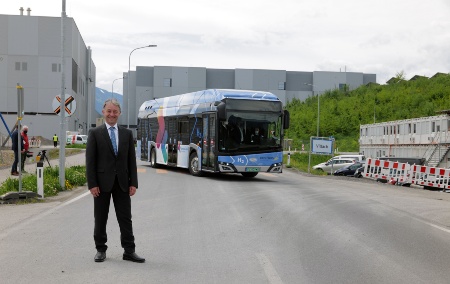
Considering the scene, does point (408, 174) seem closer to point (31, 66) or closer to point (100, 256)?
point (100, 256)

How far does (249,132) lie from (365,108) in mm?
70112

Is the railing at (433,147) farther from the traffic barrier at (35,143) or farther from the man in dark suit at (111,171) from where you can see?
the man in dark suit at (111,171)

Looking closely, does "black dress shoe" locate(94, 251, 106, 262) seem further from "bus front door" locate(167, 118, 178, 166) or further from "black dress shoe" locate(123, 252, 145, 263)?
"bus front door" locate(167, 118, 178, 166)

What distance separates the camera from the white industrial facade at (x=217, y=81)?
332ft

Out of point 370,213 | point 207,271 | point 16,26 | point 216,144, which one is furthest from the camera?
point 16,26

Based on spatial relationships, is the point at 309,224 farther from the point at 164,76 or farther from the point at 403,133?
the point at 164,76

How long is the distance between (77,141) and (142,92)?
3010 centimetres

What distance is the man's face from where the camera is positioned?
714 centimetres

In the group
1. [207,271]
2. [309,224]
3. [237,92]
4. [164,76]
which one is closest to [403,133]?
[237,92]

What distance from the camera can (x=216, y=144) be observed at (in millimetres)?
21156

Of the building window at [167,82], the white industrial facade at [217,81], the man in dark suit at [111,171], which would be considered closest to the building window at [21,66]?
the white industrial facade at [217,81]

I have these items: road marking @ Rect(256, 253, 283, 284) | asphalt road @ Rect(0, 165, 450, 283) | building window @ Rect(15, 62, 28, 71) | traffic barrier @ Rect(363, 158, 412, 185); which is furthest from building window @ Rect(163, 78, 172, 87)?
road marking @ Rect(256, 253, 283, 284)

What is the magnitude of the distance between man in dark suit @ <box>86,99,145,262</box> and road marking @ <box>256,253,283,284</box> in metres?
1.45

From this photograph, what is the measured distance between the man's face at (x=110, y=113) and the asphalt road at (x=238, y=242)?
5.51 feet
